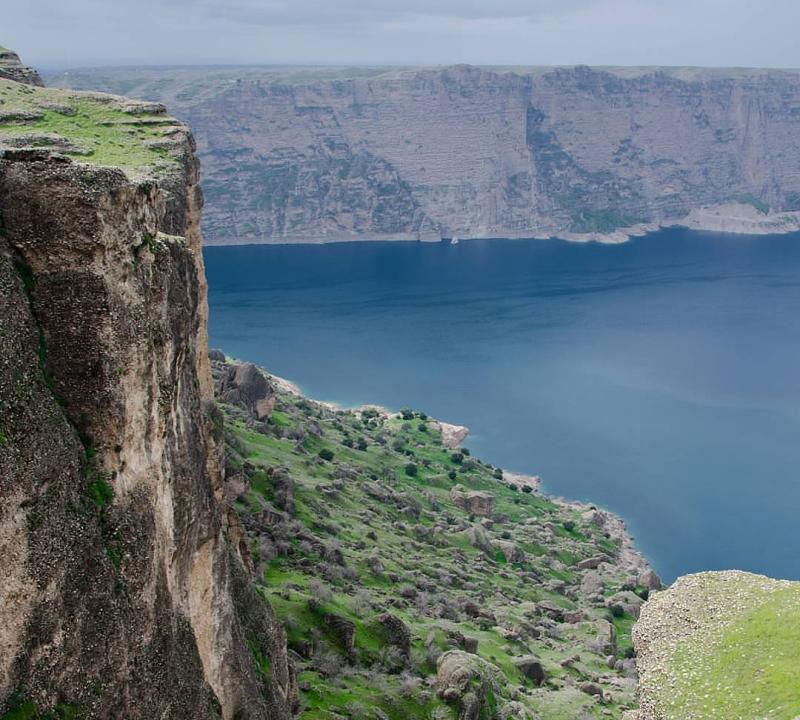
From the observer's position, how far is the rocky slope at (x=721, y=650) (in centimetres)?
3538

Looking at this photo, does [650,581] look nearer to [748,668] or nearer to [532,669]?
[532,669]

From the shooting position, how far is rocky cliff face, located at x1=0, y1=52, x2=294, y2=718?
12680 millimetres

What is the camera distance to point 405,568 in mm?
50812

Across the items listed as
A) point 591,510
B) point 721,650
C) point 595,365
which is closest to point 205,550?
point 721,650

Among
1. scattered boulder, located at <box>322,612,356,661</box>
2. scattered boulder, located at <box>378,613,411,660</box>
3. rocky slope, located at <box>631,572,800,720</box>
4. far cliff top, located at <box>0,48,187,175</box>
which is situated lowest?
rocky slope, located at <box>631,572,800,720</box>

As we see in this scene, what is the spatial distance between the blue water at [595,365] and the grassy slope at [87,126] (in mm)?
55509

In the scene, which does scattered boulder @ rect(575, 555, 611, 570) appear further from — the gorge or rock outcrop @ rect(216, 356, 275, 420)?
rock outcrop @ rect(216, 356, 275, 420)

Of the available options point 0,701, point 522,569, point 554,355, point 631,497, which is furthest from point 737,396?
point 0,701

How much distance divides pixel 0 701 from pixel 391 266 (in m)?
185

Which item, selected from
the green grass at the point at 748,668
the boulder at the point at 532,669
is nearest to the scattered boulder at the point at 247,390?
the boulder at the point at 532,669

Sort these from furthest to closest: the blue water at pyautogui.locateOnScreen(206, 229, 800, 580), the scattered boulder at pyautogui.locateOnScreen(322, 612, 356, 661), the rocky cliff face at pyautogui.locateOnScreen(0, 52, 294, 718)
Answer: the blue water at pyautogui.locateOnScreen(206, 229, 800, 580) → the scattered boulder at pyautogui.locateOnScreen(322, 612, 356, 661) → the rocky cliff face at pyautogui.locateOnScreen(0, 52, 294, 718)

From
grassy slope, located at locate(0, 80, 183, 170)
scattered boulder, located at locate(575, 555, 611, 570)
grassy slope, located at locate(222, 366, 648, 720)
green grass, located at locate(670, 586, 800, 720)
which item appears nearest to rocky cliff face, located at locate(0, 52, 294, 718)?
grassy slope, located at locate(0, 80, 183, 170)

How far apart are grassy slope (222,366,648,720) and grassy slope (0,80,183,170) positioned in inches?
637

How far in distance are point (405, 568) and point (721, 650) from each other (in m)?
17.6
